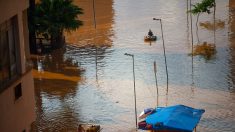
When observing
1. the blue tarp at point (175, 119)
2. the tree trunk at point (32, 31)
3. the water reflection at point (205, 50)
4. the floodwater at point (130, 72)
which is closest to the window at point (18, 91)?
the blue tarp at point (175, 119)

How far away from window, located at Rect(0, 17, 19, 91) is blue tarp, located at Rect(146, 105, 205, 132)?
5.60m

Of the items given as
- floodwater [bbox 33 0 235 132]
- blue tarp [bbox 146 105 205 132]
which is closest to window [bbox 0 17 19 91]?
blue tarp [bbox 146 105 205 132]

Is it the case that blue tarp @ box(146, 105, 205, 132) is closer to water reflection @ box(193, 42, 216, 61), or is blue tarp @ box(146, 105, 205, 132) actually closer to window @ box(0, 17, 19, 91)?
window @ box(0, 17, 19, 91)

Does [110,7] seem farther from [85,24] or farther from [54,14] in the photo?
[54,14]

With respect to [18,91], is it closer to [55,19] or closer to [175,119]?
[175,119]

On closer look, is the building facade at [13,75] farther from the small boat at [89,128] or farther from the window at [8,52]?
the small boat at [89,128]

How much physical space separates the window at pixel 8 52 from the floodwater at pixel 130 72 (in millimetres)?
7545

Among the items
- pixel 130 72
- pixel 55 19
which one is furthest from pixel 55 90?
pixel 55 19

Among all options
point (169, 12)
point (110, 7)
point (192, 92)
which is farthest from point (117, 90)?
point (110, 7)

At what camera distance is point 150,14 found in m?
43.0

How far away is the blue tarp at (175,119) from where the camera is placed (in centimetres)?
1958

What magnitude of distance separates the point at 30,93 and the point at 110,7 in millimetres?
29788

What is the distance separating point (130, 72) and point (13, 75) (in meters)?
14.3

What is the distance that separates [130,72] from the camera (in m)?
30.1
